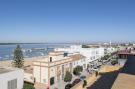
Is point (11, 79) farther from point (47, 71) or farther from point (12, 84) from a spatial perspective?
point (47, 71)

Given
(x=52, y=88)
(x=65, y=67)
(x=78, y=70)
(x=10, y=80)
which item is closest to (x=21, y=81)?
(x=10, y=80)

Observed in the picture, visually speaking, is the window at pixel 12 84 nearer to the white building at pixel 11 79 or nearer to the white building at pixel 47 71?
the white building at pixel 11 79

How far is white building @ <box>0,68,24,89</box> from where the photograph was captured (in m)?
30.5

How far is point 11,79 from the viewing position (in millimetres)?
32062

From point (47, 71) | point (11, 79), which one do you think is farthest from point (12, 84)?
point (47, 71)

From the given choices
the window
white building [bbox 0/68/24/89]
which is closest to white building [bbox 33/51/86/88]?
white building [bbox 0/68/24/89]

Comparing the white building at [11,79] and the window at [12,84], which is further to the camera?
the window at [12,84]

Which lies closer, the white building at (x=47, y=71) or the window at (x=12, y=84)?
the window at (x=12, y=84)

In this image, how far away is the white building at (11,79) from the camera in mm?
30469

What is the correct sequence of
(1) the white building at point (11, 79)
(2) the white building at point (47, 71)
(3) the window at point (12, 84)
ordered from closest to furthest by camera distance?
1. (1) the white building at point (11, 79)
2. (3) the window at point (12, 84)
3. (2) the white building at point (47, 71)

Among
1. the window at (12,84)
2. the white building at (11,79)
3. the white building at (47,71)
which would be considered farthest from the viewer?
the white building at (47,71)

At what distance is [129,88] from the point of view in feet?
31.3

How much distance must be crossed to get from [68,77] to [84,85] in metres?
17.0

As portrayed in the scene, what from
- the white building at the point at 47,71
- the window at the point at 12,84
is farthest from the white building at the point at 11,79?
the white building at the point at 47,71
